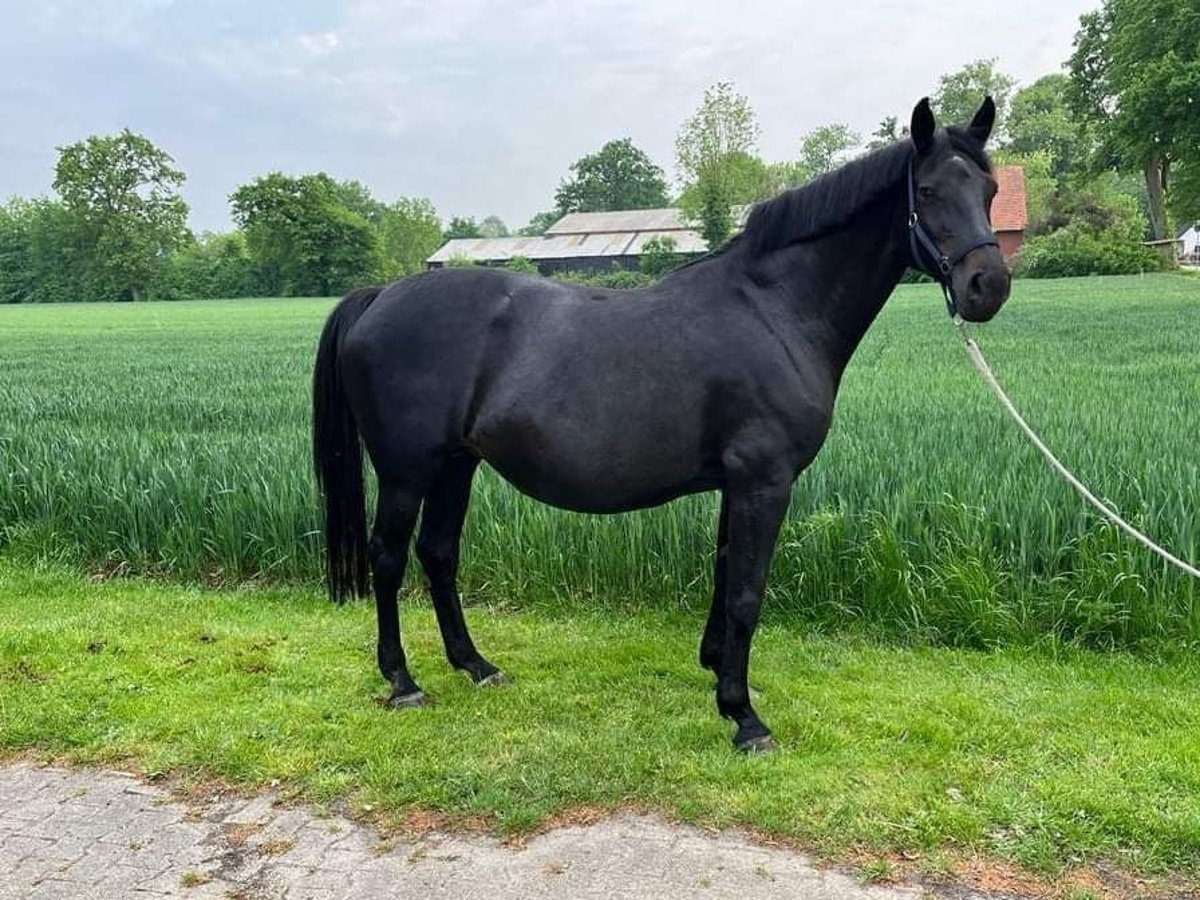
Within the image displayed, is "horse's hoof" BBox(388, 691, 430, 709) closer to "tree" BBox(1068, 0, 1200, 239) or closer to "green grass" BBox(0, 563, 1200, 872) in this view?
"green grass" BBox(0, 563, 1200, 872)

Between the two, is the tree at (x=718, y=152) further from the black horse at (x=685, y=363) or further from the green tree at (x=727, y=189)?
the black horse at (x=685, y=363)

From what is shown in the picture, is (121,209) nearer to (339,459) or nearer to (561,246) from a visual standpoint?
(561,246)

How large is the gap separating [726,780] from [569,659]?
125 centimetres

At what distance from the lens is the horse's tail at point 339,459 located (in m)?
3.73

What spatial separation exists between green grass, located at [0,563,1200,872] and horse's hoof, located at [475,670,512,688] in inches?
2.0

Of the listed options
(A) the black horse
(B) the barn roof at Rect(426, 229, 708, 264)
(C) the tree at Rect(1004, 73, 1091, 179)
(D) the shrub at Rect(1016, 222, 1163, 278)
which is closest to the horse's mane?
(A) the black horse

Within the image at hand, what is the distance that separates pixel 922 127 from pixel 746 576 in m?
1.63

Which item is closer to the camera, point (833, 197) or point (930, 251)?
point (930, 251)

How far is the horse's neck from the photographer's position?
3137 mm

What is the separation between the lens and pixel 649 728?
130 inches

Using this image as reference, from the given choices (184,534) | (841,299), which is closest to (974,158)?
(841,299)

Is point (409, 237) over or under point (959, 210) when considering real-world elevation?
over

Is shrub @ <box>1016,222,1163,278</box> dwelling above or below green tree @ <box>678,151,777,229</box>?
below

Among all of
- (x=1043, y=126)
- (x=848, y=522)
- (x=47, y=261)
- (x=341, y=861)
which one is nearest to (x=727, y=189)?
(x=1043, y=126)
